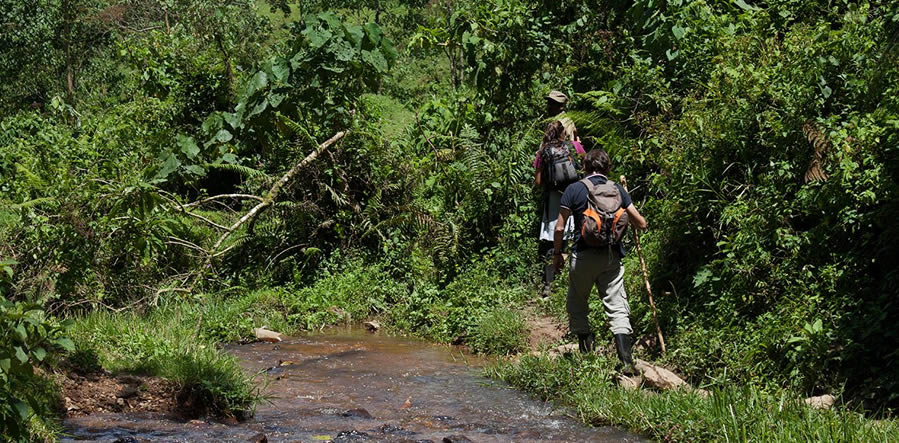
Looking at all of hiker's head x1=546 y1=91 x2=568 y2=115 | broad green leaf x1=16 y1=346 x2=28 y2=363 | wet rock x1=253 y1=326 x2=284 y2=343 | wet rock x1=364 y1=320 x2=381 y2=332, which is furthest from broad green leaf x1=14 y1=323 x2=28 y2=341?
hiker's head x1=546 y1=91 x2=568 y2=115

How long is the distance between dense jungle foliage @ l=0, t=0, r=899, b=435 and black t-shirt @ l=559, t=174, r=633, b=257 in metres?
1.01

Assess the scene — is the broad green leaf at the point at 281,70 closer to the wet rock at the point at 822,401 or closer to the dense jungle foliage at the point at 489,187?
the dense jungle foliage at the point at 489,187

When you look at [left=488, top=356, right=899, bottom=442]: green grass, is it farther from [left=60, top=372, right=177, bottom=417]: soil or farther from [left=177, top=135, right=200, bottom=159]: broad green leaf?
[left=177, top=135, right=200, bottom=159]: broad green leaf

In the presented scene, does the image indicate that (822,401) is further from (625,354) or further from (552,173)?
(552,173)

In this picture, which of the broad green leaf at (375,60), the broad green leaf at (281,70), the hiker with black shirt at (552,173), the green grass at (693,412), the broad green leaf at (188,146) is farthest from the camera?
the hiker with black shirt at (552,173)

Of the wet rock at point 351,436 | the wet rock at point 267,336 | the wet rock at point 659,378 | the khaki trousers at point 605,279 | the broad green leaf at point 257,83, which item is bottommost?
the wet rock at point 267,336

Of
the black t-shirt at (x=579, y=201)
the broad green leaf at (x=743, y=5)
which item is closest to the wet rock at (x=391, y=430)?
the black t-shirt at (x=579, y=201)

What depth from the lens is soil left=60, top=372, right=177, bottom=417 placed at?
20.5 ft

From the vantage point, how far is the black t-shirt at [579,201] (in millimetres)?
7324

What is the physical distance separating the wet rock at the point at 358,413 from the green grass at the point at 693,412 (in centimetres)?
146

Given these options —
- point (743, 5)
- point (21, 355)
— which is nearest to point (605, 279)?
point (743, 5)

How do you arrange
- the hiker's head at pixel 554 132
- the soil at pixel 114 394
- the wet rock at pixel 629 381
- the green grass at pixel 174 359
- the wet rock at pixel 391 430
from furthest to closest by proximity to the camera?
the hiker's head at pixel 554 132 < the wet rock at pixel 629 381 < the green grass at pixel 174 359 < the soil at pixel 114 394 < the wet rock at pixel 391 430

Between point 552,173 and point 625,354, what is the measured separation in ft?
9.82

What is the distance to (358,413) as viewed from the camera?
22.1ft
